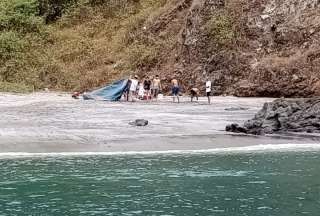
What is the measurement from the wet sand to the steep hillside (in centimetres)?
628

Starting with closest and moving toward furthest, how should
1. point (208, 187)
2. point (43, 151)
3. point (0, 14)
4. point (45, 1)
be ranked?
point (208, 187) < point (43, 151) < point (0, 14) < point (45, 1)

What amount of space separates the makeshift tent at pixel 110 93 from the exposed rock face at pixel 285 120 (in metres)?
11.5

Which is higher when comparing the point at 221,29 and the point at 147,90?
the point at 221,29

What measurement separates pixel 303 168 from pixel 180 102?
600 inches

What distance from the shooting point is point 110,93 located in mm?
32562

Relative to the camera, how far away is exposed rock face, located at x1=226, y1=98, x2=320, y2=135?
21.1 meters

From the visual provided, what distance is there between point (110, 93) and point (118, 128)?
1132 cm

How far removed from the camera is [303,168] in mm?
15883

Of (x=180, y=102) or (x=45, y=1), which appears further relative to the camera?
(x=45, y=1)

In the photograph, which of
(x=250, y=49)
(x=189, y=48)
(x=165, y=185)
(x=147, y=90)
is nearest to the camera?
(x=165, y=185)

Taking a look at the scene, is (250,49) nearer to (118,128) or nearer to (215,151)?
(118,128)

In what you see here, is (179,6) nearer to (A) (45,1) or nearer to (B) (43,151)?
(A) (45,1)

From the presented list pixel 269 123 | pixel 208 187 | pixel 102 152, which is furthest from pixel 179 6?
pixel 208 187

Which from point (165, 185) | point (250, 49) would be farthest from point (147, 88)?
point (165, 185)
